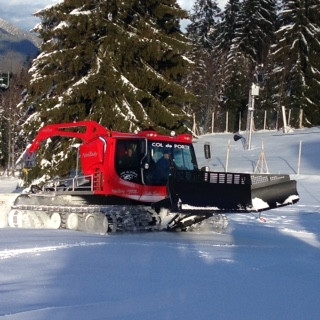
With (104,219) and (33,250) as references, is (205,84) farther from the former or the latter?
(33,250)

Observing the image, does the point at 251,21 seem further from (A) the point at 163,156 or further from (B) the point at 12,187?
(A) the point at 163,156

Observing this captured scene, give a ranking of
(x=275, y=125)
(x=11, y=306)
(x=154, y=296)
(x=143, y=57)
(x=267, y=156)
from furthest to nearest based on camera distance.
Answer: (x=275, y=125) < (x=267, y=156) < (x=143, y=57) < (x=154, y=296) < (x=11, y=306)

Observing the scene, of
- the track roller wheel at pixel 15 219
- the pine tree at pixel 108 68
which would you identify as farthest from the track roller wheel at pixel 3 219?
the pine tree at pixel 108 68

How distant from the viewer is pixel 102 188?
15.2 metres

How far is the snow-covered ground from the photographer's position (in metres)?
7.00

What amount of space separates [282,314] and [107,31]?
2189 centimetres

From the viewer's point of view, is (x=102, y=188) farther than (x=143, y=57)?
No

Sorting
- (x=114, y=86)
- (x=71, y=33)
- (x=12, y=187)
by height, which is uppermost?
(x=71, y=33)

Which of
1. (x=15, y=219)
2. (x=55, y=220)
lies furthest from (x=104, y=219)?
(x=15, y=219)

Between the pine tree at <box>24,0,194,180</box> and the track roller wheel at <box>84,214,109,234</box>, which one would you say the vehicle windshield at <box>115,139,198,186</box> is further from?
the pine tree at <box>24,0,194,180</box>

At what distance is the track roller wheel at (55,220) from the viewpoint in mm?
15664

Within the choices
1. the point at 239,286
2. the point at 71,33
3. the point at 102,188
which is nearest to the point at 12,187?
the point at 71,33

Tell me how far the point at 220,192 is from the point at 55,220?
170 inches

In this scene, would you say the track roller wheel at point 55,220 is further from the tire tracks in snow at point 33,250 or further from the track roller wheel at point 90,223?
the tire tracks in snow at point 33,250
